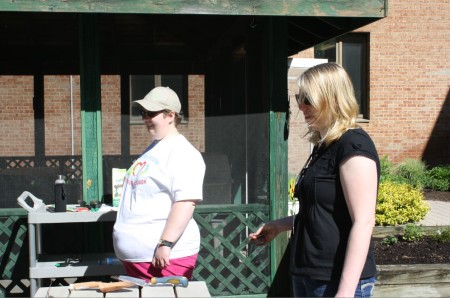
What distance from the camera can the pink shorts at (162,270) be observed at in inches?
145

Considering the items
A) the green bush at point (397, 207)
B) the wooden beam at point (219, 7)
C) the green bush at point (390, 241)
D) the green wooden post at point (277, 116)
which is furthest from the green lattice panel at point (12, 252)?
the green bush at point (397, 207)

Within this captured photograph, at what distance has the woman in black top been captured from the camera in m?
2.60

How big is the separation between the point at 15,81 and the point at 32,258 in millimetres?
1576

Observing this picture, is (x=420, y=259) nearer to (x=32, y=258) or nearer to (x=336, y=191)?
(x=32, y=258)

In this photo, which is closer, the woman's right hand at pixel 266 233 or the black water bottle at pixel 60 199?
the woman's right hand at pixel 266 233

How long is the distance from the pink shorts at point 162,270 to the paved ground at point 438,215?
6.68 meters

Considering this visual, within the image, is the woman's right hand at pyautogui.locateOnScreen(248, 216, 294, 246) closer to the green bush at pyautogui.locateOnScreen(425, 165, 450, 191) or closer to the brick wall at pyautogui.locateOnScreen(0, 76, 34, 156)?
the brick wall at pyautogui.locateOnScreen(0, 76, 34, 156)

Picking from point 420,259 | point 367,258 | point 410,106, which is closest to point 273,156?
point 420,259

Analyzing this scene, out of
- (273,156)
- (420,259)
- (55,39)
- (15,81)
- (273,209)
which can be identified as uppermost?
(55,39)

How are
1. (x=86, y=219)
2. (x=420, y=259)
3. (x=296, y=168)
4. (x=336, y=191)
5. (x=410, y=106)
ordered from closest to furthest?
(x=336, y=191), (x=86, y=219), (x=420, y=259), (x=296, y=168), (x=410, y=106)

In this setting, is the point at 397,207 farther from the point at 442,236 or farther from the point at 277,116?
the point at 277,116

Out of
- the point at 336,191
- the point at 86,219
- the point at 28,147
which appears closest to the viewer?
the point at 336,191

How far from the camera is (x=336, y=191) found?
8.86ft

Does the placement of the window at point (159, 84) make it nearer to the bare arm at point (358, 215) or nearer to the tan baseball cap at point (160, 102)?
the tan baseball cap at point (160, 102)
